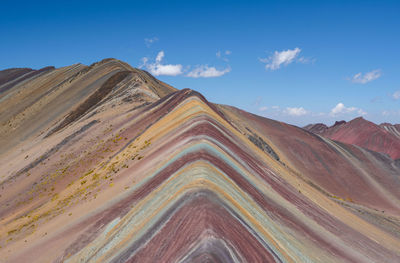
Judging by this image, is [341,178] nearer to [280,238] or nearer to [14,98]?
[280,238]

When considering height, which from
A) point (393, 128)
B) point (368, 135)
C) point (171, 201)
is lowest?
point (171, 201)

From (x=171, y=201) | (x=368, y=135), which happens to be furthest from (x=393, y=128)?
(x=171, y=201)

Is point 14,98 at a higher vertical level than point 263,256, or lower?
higher

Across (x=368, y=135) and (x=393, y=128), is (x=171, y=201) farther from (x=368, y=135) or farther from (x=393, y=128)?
(x=393, y=128)

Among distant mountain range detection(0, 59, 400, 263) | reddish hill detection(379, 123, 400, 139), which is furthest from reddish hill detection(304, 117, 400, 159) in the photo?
distant mountain range detection(0, 59, 400, 263)

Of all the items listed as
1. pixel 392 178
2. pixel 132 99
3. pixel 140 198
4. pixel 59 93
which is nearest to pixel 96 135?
pixel 132 99

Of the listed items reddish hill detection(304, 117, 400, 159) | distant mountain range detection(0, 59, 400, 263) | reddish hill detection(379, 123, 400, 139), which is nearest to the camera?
distant mountain range detection(0, 59, 400, 263)

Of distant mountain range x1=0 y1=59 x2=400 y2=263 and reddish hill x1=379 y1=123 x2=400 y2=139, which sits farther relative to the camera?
reddish hill x1=379 y1=123 x2=400 y2=139

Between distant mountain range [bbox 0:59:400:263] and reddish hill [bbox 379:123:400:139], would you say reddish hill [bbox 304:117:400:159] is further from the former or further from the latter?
distant mountain range [bbox 0:59:400:263]
